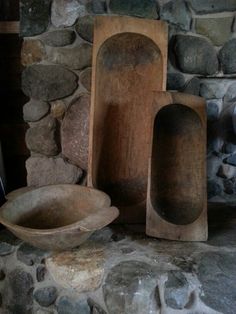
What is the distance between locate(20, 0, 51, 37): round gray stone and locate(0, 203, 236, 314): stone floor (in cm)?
87

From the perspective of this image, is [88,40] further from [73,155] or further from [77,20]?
[73,155]

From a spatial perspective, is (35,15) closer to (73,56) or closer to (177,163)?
(73,56)

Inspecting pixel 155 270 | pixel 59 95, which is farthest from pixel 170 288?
pixel 59 95

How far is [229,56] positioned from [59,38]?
29.7 inches

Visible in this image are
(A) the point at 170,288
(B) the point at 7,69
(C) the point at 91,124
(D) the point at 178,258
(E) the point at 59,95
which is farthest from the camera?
(B) the point at 7,69

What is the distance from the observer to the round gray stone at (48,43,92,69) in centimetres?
143

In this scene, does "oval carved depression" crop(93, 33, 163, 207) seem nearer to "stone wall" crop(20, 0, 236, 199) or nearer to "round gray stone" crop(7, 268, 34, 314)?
"stone wall" crop(20, 0, 236, 199)

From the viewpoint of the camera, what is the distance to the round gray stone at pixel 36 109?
1.46 m

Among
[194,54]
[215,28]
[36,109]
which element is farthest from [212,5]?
[36,109]

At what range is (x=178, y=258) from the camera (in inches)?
43.1

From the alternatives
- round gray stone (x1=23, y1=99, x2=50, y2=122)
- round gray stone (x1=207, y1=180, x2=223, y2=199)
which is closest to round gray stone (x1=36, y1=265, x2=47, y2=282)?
round gray stone (x1=23, y1=99, x2=50, y2=122)

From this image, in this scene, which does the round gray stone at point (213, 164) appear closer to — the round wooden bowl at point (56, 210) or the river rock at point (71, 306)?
the round wooden bowl at point (56, 210)

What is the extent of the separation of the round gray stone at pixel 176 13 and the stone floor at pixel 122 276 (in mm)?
913

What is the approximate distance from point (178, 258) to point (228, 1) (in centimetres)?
110
